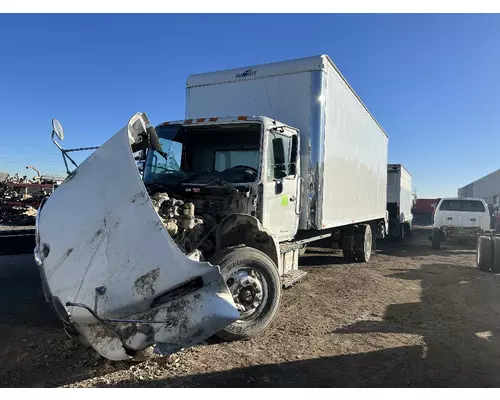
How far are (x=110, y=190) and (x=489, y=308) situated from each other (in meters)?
6.15

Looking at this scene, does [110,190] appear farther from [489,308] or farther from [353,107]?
[353,107]

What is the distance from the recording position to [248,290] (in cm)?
454

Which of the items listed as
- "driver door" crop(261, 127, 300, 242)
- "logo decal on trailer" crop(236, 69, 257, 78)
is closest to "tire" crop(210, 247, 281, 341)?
"driver door" crop(261, 127, 300, 242)

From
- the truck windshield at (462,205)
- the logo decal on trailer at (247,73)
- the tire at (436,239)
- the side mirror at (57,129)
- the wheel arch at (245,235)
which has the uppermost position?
the logo decal on trailer at (247,73)

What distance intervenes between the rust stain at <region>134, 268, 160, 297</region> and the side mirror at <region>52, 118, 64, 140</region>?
1.86 meters

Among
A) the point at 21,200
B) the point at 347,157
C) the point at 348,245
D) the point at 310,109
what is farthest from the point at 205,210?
the point at 21,200

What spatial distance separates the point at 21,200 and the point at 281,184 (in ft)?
58.5

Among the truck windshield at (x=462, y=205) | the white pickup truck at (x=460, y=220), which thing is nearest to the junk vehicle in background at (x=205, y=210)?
the white pickup truck at (x=460, y=220)

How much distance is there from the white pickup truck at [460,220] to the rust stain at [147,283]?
13.3m

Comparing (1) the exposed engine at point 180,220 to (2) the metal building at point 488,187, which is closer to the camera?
(1) the exposed engine at point 180,220

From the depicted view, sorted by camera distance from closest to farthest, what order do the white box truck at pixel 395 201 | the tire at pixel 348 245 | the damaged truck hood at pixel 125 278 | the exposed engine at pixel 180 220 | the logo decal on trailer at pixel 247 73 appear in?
the damaged truck hood at pixel 125 278 < the exposed engine at pixel 180 220 < the logo decal on trailer at pixel 247 73 < the tire at pixel 348 245 < the white box truck at pixel 395 201

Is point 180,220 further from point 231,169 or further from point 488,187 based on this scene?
point 488,187

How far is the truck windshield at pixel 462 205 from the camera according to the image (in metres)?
14.0

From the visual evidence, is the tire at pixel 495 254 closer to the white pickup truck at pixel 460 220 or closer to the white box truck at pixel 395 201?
the white pickup truck at pixel 460 220
